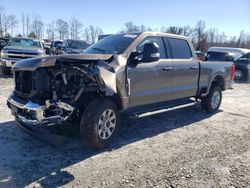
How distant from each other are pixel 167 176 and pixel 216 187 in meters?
0.66

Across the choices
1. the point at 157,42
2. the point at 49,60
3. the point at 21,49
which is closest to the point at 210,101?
the point at 157,42

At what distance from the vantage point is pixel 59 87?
471 centimetres

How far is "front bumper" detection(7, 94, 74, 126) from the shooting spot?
13.8ft

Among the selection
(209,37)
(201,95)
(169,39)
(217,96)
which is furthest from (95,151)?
(209,37)

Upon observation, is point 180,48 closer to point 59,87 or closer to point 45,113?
point 59,87

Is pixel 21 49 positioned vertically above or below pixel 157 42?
above

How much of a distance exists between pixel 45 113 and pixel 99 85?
0.93 metres

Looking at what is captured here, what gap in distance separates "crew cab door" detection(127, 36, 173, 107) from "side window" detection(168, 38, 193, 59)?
36 cm

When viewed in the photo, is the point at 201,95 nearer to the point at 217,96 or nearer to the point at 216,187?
the point at 217,96

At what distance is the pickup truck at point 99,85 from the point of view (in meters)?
4.41

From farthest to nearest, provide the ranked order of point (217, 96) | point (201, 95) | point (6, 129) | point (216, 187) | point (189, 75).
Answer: point (217, 96), point (201, 95), point (189, 75), point (6, 129), point (216, 187)

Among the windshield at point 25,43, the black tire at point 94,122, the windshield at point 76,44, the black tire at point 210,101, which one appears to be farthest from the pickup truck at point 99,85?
the windshield at point 76,44

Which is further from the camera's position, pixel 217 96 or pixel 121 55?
pixel 217 96

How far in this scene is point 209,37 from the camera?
60.2 metres
